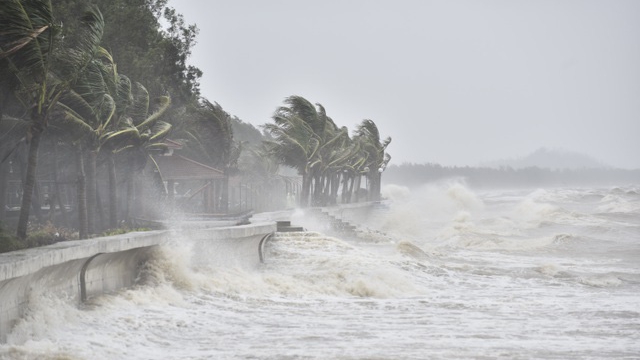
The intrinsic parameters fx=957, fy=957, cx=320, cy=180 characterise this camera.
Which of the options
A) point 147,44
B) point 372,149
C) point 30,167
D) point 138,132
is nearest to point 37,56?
point 30,167

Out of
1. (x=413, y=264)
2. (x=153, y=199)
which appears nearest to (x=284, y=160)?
(x=153, y=199)

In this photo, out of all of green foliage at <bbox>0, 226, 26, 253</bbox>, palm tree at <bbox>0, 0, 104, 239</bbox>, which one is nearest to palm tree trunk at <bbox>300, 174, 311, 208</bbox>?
palm tree at <bbox>0, 0, 104, 239</bbox>

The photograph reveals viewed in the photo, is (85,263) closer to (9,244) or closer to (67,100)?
(9,244)

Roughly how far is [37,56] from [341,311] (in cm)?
730

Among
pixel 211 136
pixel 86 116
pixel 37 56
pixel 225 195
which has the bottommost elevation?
pixel 225 195

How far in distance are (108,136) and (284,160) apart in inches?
1057

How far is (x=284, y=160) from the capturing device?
172 ft

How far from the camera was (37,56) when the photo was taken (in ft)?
57.7

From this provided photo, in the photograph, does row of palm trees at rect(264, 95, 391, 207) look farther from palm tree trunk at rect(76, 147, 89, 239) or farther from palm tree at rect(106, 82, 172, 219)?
palm tree trunk at rect(76, 147, 89, 239)

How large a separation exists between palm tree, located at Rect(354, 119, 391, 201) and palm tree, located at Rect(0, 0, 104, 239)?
5022 cm

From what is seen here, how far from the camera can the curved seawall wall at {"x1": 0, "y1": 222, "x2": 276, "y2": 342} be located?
12.7 meters

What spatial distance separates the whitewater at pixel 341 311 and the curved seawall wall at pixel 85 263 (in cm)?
20

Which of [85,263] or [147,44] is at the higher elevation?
[147,44]

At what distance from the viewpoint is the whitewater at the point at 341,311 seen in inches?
521
